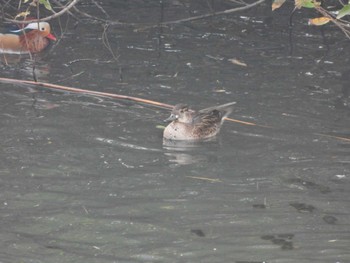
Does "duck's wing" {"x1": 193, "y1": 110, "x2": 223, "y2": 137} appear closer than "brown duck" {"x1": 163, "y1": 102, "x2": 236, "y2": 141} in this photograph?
No

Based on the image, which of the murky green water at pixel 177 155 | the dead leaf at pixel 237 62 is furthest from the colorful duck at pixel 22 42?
the dead leaf at pixel 237 62

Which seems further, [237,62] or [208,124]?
[237,62]

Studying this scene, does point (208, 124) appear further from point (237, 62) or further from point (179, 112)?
point (237, 62)

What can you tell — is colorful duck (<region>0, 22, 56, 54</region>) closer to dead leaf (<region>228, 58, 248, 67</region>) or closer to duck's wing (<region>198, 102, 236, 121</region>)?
dead leaf (<region>228, 58, 248, 67</region>)

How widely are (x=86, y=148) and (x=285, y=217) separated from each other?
8.70 feet

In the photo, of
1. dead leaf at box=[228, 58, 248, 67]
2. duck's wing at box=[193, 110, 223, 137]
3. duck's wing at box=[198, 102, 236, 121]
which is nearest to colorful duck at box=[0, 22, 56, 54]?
dead leaf at box=[228, 58, 248, 67]

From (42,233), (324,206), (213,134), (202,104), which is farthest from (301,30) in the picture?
(42,233)

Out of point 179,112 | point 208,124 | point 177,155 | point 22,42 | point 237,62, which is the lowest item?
point 177,155

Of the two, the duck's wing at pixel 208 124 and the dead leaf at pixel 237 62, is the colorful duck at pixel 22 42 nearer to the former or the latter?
the dead leaf at pixel 237 62

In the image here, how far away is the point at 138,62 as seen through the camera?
12.8 m

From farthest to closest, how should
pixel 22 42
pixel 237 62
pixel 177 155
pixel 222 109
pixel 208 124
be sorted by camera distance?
pixel 22 42 < pixel 237 62 < pixel 222 109 < pixel 208 124 < pixel 177 155

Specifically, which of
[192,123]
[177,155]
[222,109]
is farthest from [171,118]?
[177,155]

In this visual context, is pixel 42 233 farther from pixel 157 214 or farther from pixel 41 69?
pixel 41 69

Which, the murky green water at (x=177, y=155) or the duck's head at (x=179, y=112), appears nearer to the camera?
the murky green water at (x=177, y=155)
